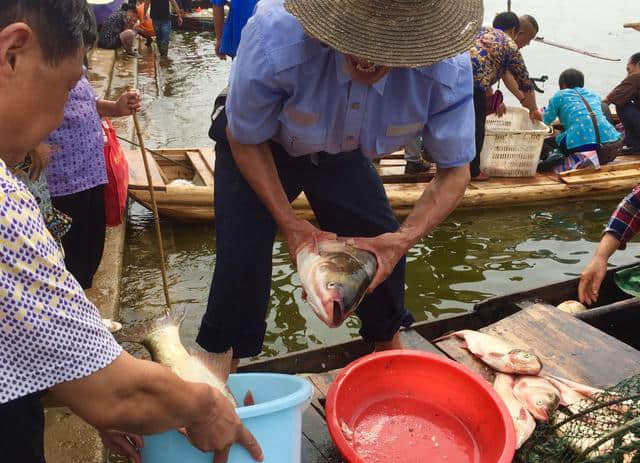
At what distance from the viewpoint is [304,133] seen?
8.49ft

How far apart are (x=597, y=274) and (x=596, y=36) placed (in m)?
29.7

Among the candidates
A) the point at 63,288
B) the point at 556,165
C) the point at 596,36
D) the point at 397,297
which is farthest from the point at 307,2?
the point at 596,36

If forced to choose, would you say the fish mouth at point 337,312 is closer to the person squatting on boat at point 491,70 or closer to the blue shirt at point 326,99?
the blue shirt at point 326,99

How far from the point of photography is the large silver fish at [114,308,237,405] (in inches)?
86.0

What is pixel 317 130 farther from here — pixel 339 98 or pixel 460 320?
pixel 460 320

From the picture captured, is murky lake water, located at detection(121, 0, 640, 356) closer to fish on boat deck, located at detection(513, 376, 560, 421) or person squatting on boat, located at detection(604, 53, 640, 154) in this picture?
person squatting on boat, located at detection(604, 53, 640, 154)

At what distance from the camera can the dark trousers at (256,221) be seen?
9.50 ft

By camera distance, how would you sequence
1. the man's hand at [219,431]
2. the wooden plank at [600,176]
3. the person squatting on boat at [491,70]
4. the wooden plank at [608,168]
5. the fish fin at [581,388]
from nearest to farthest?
the man's hand at [219,431], the fish fin at [581,388], the person squatting on boat at [491,70], the wooden plank at [600,176], the wooden plank at [608,168]

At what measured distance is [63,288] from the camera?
49.2 inches

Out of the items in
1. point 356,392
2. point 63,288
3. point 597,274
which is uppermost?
point 63,288

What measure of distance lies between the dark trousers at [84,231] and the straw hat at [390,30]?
2184 mm

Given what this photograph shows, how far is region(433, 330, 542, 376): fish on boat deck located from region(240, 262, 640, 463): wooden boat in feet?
0.19

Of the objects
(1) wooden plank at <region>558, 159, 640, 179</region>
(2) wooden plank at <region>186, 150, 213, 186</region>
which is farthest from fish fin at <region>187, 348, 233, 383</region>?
(1) wooden plank at <region>558, 159, 640, 179</region>

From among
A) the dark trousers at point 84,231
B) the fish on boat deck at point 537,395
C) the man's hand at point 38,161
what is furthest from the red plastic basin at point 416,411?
the dark trousers at point 84,231
